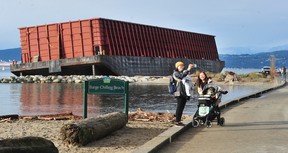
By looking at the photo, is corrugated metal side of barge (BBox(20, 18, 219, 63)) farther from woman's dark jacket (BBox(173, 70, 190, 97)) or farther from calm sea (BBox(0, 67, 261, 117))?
woman's dark jacket (BBox(173, 70, 190, 97))

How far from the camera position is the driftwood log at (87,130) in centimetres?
833

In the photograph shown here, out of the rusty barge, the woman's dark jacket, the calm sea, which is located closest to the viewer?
the woman's dark jacket

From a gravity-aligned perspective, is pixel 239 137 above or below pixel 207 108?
below

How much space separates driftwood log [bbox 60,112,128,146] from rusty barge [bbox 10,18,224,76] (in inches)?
1589

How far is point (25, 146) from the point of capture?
612 centimetres

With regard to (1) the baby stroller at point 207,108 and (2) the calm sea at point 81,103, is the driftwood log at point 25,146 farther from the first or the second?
(2) the calm sea at point 81,103

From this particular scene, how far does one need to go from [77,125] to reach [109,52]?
4392 centimetres

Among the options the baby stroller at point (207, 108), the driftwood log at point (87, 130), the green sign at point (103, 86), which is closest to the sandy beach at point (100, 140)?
the driftwood log at point (87, 130)

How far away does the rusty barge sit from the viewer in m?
50.9

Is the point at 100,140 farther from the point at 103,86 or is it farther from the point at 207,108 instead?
the point at 207,108

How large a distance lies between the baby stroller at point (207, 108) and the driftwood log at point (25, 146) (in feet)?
17.1

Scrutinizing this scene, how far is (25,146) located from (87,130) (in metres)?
2.44

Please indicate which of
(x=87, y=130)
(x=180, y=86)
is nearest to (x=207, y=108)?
(x=180, y=86)

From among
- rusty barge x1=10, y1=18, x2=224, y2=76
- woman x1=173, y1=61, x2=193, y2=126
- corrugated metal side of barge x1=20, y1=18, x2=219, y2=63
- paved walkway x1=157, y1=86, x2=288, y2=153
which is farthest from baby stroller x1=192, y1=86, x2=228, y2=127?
corrugated metal side of barge x1=20, y1=18, x2=219, y2=63
